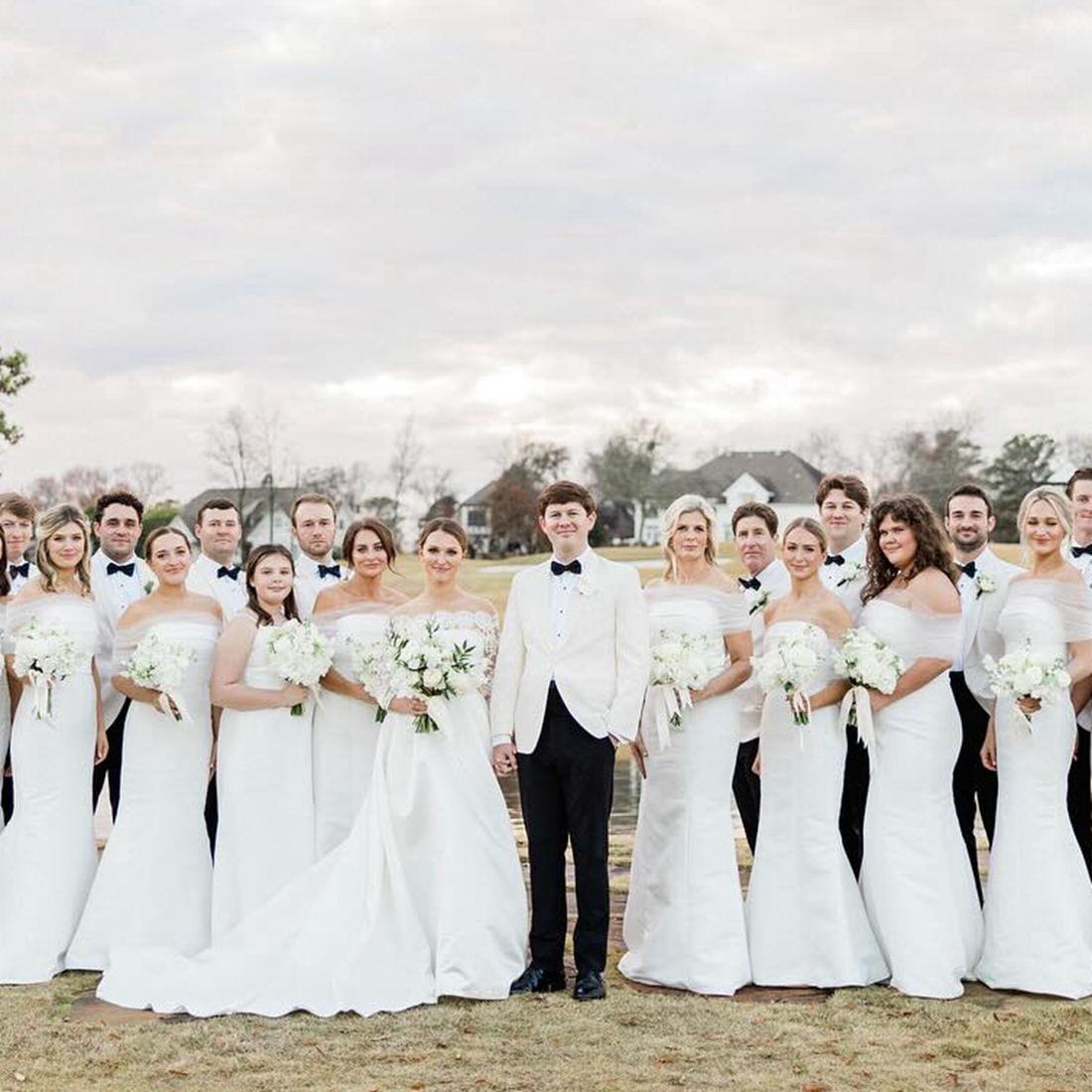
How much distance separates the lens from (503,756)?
7477 millimetres

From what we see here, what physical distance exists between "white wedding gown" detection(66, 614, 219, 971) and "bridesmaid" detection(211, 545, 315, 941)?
0.16 metres

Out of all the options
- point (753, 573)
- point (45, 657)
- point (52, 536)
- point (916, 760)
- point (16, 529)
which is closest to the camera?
point (916, 760)

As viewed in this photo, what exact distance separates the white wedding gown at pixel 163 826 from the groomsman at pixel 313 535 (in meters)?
0.97

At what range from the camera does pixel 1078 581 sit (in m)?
7.66

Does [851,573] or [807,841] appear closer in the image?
[807,841]

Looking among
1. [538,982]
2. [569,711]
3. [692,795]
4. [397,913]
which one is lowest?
[538,982]

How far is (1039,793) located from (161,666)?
5004 mm

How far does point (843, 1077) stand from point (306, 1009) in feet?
8.90

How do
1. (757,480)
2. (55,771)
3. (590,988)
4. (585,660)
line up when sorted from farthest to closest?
(757,480)
(55,771)
(585,660)
(590,988)

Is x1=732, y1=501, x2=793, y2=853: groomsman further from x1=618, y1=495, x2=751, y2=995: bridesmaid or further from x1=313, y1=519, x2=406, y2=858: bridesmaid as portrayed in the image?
x1=313, y1=519, x2=406, y2=858: bridesmaid

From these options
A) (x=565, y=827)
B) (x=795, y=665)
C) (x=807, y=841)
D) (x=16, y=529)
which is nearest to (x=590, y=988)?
(x=565, y=827)

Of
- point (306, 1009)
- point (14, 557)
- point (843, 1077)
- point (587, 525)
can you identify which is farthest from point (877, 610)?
point (14, 557)

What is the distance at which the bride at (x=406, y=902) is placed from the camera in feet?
23.3

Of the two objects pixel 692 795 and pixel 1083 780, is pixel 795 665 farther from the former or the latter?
pixel 1083 780
